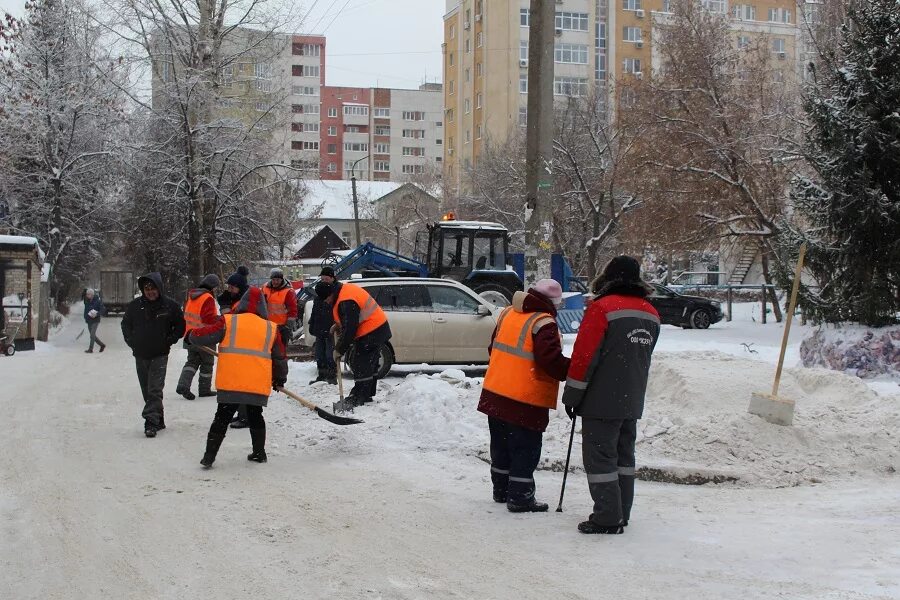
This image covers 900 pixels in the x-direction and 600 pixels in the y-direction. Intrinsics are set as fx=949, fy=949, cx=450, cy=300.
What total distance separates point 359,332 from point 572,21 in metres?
65.6

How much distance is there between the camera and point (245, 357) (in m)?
8.76

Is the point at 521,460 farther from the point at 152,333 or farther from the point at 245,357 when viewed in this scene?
the point at 152,333

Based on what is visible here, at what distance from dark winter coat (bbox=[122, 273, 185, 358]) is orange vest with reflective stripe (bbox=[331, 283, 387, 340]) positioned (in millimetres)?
1857

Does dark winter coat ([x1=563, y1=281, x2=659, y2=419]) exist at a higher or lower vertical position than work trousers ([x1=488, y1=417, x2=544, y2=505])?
higher

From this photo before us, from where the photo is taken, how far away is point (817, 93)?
1597 cm

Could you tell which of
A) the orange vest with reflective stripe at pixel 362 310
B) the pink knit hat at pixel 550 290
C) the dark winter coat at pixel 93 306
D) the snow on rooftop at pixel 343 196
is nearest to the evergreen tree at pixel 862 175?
the orange vest with reflective stripe at pixel 362 310

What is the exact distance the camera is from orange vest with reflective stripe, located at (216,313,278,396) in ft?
28.3

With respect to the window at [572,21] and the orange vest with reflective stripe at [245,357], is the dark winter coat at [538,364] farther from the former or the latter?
the window at [572,21]

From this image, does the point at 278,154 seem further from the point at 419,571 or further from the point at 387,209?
the point at 387,209

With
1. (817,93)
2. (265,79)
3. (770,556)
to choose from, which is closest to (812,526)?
(770,556)

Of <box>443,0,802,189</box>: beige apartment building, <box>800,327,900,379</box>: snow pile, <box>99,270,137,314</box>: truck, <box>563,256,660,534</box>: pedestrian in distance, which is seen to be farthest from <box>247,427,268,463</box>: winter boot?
<box>443,0,802,189</box>: beige apartment building

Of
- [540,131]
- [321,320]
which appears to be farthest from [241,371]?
[540,131]

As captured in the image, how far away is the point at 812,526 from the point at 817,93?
37.1 feet

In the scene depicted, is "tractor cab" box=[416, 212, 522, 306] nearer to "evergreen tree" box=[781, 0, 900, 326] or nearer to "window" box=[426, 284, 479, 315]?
"window" box=[426, 284, 479, 315]
